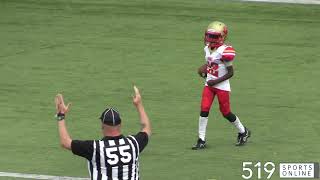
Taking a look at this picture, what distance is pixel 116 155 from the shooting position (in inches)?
419

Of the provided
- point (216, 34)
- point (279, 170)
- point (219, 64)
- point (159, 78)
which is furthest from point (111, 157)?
point (159, 78)

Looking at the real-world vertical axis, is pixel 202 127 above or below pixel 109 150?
above

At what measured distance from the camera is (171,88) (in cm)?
2181

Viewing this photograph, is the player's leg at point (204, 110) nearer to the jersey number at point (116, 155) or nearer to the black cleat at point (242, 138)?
the black cleat at point (242, 138)

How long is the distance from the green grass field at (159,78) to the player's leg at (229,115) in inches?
8.0

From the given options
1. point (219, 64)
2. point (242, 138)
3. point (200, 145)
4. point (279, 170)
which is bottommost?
point (279, 170)

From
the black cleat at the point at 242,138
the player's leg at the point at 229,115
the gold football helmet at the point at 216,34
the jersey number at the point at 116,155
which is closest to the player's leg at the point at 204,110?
the player's leg at the point at 229,115

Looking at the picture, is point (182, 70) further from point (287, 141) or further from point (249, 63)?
point (287, 141)

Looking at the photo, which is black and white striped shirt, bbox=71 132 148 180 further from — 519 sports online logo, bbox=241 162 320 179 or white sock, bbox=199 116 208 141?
white sock, bbox=199 116 208 141

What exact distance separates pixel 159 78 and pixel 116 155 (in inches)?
481

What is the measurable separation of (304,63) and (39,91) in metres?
7.43

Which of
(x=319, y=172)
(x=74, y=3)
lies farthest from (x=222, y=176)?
(x=74, y=3)

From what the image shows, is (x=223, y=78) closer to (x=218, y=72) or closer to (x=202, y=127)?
(x=218, y=72)

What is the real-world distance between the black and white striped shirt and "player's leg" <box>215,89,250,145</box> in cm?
565
